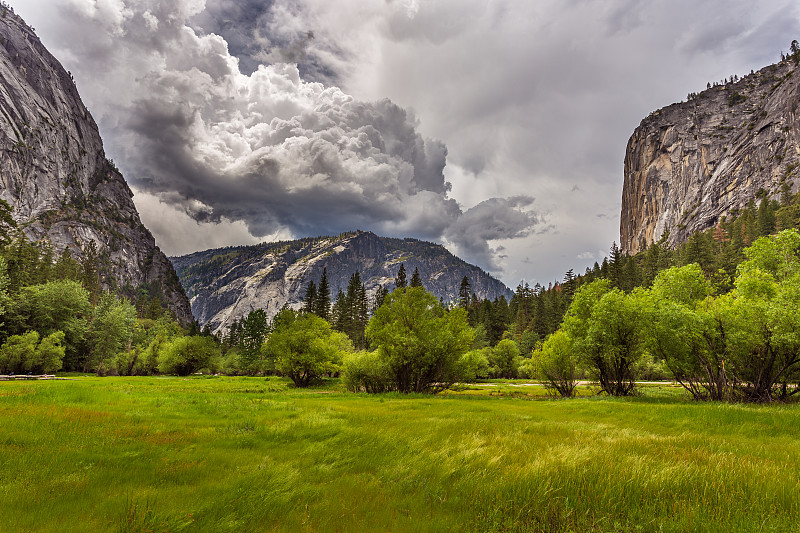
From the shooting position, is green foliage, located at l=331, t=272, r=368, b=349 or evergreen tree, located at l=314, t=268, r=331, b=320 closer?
evergreen tree, located at l=314, t=268, r=331, b=320

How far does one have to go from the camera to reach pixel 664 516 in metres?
4.70

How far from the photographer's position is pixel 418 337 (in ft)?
105

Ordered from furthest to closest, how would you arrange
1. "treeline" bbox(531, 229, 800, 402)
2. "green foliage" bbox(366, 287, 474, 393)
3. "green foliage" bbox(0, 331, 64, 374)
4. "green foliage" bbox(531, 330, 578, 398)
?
"green foliage" bbox(0, 331, 64, 374)
"green foliage" bbox(531, 330, 578, 398)
"green foliage" bbox(366, 287, 474, 393)
"treeline" bbox(531, 229, 800, 402)

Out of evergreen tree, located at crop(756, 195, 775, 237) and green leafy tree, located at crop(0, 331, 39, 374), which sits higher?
evergreen tree, located at crop(756, 195, 775, 237)

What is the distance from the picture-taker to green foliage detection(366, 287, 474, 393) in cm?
3156

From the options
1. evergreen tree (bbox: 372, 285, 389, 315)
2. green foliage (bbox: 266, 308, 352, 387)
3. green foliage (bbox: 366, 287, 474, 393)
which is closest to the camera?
green foliage (bbox: 366, 287, 474, 393)

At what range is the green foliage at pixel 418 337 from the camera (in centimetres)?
3156

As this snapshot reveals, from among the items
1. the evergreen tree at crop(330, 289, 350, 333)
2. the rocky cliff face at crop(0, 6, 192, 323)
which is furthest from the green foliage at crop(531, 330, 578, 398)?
the rocky cliff face at crop(0, 6, 192, 323)

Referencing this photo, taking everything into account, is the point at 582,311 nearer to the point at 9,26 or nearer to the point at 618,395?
the point at 618,395

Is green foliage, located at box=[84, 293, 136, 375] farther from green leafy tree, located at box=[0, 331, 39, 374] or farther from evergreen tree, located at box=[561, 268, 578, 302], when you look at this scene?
evergreen tree, located at box=[561, 268, 578, 302]

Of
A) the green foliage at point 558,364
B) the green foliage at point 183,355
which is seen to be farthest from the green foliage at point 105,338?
the green foliage at point 558,364

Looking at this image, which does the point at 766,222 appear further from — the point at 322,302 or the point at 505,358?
the point at 322,302

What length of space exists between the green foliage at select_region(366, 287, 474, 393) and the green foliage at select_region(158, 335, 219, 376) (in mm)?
54506

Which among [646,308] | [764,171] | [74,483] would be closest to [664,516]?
[74,483]
